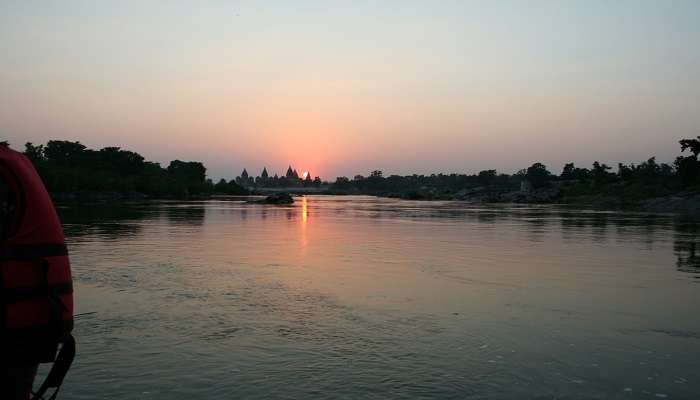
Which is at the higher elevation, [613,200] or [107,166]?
[107,166]

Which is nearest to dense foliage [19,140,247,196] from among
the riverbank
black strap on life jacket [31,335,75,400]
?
the riverbank

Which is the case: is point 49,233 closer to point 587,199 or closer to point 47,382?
point 47,382

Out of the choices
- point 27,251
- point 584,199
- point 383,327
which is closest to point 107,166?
point 584,199

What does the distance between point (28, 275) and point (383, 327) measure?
307 inches

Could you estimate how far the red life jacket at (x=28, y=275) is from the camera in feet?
11.3

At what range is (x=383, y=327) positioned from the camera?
10.6 meters

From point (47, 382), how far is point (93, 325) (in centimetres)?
731

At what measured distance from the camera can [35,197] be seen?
354 centimetres

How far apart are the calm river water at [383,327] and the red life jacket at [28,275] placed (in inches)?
154

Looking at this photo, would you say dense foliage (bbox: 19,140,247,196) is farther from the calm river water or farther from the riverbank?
the calm river water

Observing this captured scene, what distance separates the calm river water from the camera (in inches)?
301

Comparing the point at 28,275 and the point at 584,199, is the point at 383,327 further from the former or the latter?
the point at 584,199

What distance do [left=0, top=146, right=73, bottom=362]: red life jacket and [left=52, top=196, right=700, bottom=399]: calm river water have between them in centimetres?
390

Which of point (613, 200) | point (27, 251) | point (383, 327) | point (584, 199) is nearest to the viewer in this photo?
point (27, 251)
